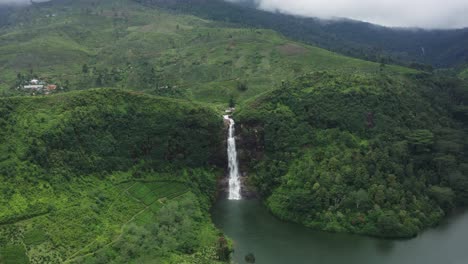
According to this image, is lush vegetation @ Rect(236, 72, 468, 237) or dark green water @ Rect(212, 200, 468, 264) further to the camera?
lush vegetation @ Rect(236, 72, 468, 237)

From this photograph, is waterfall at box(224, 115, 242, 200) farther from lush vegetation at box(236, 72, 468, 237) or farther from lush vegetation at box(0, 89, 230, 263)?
lush vegetation at box(0, 89, 230, 263)

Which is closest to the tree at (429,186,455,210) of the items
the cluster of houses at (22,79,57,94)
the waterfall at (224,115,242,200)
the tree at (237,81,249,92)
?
the waterfall at (224,115,242,200)

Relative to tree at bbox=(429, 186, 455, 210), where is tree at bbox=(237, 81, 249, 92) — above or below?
above

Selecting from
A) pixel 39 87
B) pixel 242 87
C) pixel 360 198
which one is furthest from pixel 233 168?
pixel 39 87

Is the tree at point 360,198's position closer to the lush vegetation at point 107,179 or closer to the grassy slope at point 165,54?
the lush vegetation at point 107,179

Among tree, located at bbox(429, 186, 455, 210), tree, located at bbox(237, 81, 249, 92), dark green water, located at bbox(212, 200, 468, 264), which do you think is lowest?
dark green water, located at bbox(212, 200, 468, 264)

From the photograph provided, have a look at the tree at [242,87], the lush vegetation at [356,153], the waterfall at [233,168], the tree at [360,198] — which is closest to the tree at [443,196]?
the lush vegetation at [356,153]

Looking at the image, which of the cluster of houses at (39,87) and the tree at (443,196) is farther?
the cluster of houses at (39,87)
